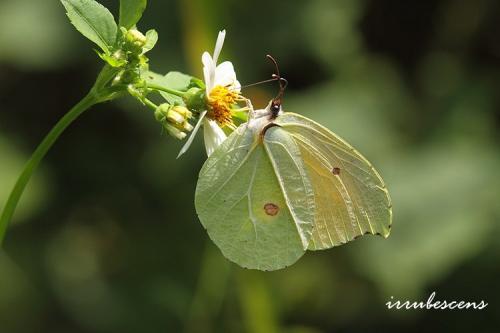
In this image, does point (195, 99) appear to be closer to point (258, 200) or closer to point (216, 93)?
point (216, 93)

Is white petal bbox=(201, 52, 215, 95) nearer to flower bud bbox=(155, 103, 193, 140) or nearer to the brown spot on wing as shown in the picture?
flower bud bbox=(155, 103, 193, 140)

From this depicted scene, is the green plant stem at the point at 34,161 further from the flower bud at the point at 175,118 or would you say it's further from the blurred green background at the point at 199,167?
the blurred green background at the point at 199,167

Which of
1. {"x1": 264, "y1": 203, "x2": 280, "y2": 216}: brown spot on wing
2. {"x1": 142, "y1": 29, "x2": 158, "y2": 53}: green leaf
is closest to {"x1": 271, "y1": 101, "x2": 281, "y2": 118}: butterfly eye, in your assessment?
{"x1": 264, "y1": 203, "x2": 280, "y2": 216}: brown spot on wing

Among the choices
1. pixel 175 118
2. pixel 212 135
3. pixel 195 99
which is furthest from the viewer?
pixel 212 135

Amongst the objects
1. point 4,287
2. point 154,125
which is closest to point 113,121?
point 154,125

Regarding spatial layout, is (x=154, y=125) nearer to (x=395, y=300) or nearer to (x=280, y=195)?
(x=395, y=300)

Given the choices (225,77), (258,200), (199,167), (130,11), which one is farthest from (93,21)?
(199,167)

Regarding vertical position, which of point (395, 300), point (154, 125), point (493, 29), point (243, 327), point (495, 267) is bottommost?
point (243, 327)

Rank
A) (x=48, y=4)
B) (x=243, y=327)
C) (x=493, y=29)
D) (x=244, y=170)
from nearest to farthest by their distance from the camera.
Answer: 1. (x=244, y=170)
2. (x=243, y=327)
3. (x=48, y=4)
4. (x=493, y=29)
